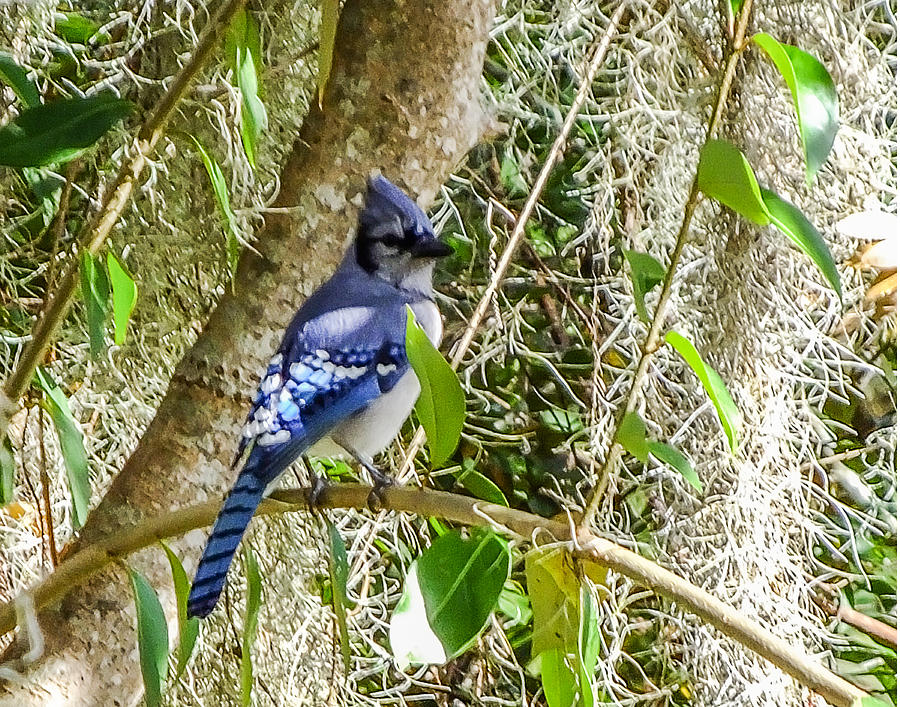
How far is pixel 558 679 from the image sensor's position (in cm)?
54

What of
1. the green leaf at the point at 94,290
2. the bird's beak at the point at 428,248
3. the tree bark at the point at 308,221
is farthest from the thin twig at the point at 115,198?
the bird's beak at the point at 428,248

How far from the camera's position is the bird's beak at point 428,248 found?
0.81 m

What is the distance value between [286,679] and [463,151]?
553mm

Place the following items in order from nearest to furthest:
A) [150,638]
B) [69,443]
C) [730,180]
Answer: [730,180], [150,638], [69,443]

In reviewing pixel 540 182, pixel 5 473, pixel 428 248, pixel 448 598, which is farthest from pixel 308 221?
pixel 448 598

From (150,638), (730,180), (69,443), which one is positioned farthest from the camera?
(69,443)

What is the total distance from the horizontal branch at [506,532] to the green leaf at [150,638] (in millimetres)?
37

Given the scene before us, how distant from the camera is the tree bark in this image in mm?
796

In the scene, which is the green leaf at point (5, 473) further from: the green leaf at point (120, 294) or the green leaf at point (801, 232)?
the green leaf at point (801, 232)

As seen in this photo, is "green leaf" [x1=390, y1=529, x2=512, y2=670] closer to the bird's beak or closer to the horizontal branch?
the horizontal branch

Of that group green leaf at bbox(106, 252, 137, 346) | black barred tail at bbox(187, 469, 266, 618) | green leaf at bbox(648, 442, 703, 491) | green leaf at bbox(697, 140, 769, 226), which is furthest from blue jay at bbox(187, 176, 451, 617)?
green leaf at bbox(697, 140, 769, 226)

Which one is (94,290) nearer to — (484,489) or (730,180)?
(484,489)

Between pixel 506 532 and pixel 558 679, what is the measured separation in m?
0.09

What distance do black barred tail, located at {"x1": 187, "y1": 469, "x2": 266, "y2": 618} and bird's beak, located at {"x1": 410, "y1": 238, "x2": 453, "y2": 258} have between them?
26 centimetres
